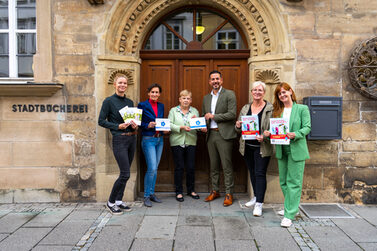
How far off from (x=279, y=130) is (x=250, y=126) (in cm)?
47

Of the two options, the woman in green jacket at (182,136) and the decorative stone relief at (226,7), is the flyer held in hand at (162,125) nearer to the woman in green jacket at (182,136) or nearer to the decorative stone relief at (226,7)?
the woman in green jacket at (182,136)

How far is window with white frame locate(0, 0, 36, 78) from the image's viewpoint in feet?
16.5

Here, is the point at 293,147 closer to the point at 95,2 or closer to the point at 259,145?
the point at 259,145

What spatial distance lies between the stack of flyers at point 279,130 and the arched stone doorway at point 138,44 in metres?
1.14

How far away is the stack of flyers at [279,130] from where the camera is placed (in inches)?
149

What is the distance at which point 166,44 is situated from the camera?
528 cm

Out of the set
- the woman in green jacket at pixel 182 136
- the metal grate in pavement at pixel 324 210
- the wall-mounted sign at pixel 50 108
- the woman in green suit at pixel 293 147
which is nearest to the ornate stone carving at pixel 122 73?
the wall-mounted sign at pixel 50 108

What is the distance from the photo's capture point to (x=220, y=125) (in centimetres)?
468

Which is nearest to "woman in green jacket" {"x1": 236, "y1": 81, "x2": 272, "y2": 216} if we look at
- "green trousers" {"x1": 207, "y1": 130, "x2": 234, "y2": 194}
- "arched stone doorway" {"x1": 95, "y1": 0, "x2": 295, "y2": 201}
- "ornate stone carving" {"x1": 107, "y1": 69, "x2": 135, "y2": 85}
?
"green trousers" {"x1": 207, "y1": 130, "x2": 234, "y2": 194}

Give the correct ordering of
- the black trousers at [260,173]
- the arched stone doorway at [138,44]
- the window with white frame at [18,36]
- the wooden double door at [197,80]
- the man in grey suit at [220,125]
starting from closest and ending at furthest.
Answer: the black trousers at [260,173] → the man in grey suit at [220,125] → the arched stone doorway at [138,44] → the window with white frame at [18,36] → the wooden double door at [197,80]

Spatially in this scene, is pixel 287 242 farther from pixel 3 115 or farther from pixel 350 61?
pixel 3 115

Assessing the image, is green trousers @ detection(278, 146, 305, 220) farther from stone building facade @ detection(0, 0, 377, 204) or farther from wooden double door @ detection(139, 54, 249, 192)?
wooden double door @ detection(139, 54, 249, 192)

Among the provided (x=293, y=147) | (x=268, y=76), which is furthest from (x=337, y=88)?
(x=293, y=147)

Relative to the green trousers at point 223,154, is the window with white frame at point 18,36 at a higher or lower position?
higher
